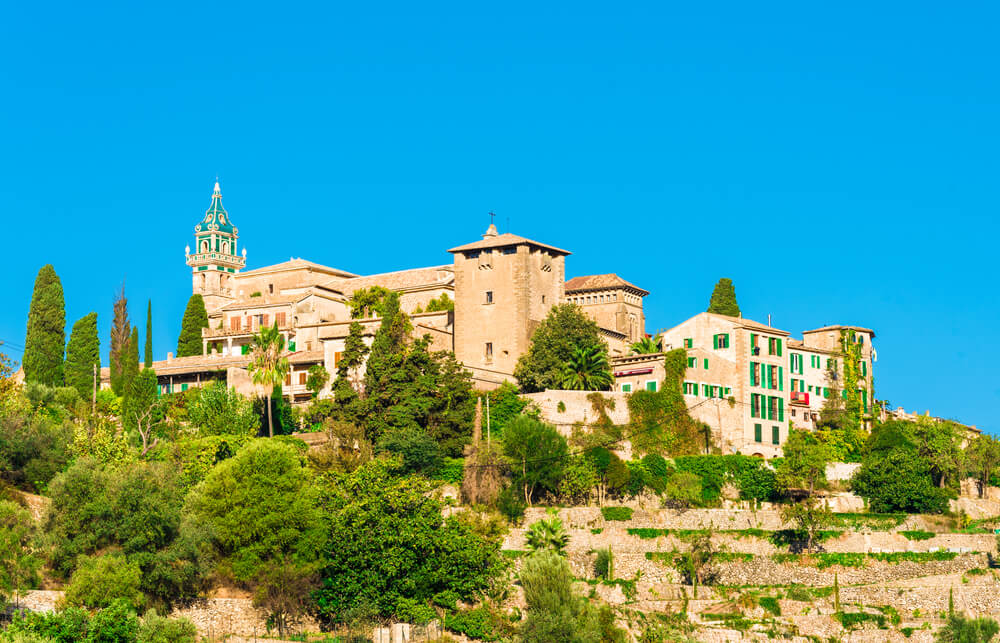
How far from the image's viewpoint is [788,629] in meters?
A: 55.7

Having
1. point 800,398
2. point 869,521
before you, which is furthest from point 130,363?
point 869,521

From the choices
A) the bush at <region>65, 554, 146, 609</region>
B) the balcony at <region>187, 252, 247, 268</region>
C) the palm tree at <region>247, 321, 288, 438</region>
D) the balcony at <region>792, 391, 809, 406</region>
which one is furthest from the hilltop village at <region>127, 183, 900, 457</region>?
the balcony at <region>187, 252, 247, 268</region>

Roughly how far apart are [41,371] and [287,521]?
77.8 ft

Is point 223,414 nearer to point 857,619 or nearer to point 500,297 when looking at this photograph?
point 500,297

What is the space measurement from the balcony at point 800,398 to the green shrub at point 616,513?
50.1 ft

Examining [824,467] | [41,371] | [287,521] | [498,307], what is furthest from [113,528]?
[824,467]

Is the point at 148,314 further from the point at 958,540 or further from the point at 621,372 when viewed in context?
the point at 958,540

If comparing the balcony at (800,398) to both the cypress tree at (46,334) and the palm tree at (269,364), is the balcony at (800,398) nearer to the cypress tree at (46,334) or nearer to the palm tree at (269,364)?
the palm tree at (269,364)

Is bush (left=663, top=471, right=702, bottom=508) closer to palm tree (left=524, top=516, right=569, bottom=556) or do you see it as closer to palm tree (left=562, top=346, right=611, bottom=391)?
palm tree (left=562, top=346, right=611, bottom=391)

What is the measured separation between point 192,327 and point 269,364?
20.0 meters

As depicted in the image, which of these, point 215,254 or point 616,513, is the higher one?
point 215,254

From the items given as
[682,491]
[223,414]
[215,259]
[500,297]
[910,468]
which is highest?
[215,259]

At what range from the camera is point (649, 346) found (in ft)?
244

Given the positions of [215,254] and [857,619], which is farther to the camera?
[215,254]
